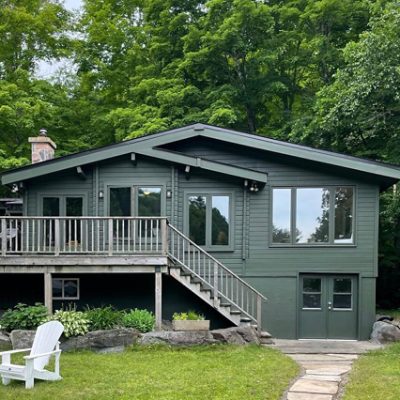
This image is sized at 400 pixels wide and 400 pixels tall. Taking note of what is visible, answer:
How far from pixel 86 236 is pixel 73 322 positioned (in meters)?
2.01

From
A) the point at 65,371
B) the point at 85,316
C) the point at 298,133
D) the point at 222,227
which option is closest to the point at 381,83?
the point at 298,133

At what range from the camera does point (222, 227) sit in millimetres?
12555

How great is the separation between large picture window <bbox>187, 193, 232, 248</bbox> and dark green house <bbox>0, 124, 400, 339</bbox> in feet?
0.09

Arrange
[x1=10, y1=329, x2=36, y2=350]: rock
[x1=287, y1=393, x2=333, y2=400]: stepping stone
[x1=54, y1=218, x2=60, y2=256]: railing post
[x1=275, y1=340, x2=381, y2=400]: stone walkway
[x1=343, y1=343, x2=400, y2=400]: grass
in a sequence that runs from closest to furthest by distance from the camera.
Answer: [x1=287, y1=393, x2=333, y2=400]: stepping stone
[x1=343, y1=343, x2=400, y2=400]: grass
[x1=275, y1=340, x2=381, y2=400]: stone walkway
[x1=10, y1=329, x2=36, y2=350]: rock
[x1=54, y1=218, x2=60, y2=256]: railing post

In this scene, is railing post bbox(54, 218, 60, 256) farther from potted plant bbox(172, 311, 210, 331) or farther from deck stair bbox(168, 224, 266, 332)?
→ potted plant bbox(172, 311, 210, 331)

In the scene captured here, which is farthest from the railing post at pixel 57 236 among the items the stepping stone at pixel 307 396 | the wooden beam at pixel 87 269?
the stepping stone at pixel 307 396

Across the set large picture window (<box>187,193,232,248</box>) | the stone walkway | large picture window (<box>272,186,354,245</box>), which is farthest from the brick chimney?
the stone walkway

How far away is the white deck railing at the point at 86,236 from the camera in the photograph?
1101 cm

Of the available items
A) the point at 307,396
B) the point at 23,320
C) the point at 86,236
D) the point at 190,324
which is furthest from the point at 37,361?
the point at 86,236

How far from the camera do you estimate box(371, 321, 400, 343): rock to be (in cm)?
1128

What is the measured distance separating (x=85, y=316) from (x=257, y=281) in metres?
4.41

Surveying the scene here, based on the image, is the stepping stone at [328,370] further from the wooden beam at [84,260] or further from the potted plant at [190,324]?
the wooden beam at [84,260]

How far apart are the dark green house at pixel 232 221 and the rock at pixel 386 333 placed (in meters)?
0.49

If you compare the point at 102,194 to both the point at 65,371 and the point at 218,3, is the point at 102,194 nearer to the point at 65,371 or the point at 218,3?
the point at 65,371
